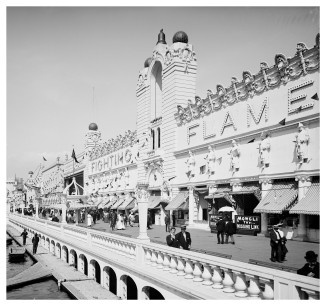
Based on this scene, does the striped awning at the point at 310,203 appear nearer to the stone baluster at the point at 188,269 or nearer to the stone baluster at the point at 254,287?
the stone baluster at the point at 188,269

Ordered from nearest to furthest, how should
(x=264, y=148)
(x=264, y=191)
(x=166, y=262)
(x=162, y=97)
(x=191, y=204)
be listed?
1. (x=166, y=262)
2. (x=264, y=148)
3. (x=264, y=191)
4. (x=191, y=204)
5. (x=162, y=97)

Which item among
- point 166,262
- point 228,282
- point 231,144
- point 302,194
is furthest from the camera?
point 231,144

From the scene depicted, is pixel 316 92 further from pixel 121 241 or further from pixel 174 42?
pixel 174 42

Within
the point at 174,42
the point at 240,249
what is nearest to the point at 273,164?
the point at 240,249

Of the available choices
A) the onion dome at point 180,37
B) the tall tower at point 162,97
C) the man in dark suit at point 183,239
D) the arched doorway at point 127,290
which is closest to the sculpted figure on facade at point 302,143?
the man in dark suit at point 183,239

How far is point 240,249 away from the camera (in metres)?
17.7

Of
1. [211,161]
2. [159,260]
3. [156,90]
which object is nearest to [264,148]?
[211,161]

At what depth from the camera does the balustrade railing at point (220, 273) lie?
21.9 feet

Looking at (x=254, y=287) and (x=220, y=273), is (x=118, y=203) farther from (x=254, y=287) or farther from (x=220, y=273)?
(x=254, y=287)

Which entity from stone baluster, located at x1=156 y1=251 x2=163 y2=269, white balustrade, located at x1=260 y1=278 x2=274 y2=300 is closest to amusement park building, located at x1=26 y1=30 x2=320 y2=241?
stone baluster, located at x1=156 y1=251 x2=163 y2=269

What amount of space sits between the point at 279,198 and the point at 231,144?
584 cm

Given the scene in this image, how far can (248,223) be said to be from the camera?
80.9 ft

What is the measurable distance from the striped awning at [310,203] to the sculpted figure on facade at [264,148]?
3.57 metres

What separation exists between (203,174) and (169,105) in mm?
8151
